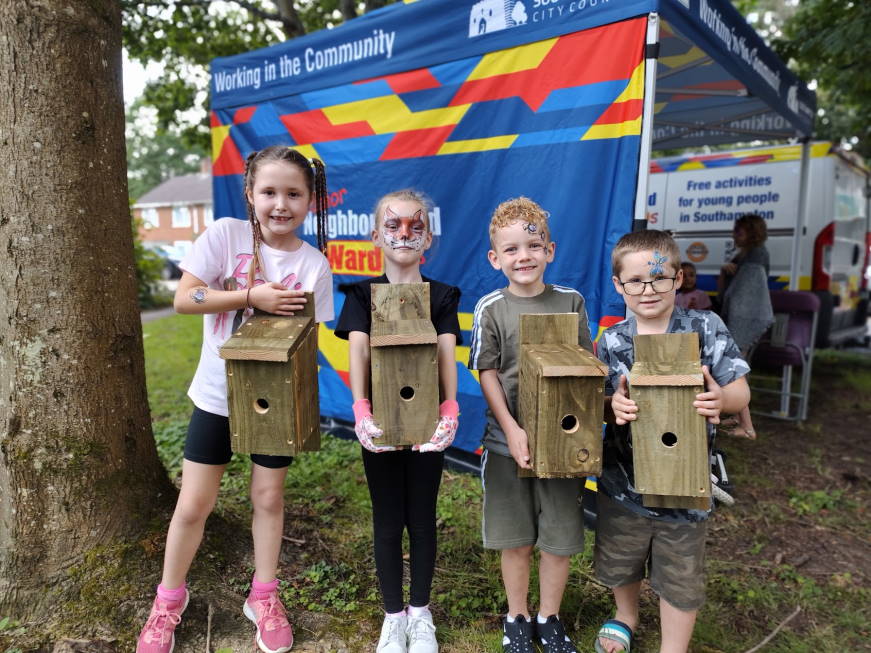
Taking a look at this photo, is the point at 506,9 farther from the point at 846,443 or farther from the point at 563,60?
the point at 846,443

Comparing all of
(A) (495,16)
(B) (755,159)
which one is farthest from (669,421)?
(B) (755,159)

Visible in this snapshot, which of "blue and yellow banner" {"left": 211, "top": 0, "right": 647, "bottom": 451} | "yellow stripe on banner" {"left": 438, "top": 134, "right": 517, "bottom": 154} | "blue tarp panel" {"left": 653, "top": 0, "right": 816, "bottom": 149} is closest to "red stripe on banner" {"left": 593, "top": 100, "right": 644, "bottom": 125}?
"blue and yellow banner" {"left": 211, "top": 0, "right": 647, "bottom": 451}

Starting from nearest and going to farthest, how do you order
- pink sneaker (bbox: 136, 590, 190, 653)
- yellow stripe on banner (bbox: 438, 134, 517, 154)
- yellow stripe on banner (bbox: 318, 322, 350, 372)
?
pink sneaker (bbox: 136, 590, 190, 653) → yellow stripe on banner (bbox: 438, 134, 517, 154) → yellow stripe on banner (bbox: 318, 322, 350, 372)

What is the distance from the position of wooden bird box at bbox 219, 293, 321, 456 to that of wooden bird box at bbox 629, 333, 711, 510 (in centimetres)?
97

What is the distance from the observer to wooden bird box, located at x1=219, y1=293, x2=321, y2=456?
1.66 m

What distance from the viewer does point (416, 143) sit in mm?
3621

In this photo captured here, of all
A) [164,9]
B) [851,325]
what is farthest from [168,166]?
[851,325]

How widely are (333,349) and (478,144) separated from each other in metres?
1.76

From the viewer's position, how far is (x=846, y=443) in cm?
461

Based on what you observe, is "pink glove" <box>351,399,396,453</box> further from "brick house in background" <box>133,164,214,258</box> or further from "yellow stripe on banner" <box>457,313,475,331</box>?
"brick house in background" <box>133,164,214,258</box>

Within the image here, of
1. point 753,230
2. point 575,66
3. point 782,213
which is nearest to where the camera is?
point 575,66

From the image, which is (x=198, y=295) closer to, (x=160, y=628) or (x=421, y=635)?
(x=160, y=628)

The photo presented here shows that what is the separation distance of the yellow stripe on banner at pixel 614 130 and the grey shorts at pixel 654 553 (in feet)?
5.42

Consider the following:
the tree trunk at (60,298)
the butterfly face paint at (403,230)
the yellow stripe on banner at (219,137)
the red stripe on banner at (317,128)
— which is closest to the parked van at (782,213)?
the red stripe on banner at (317,128)
